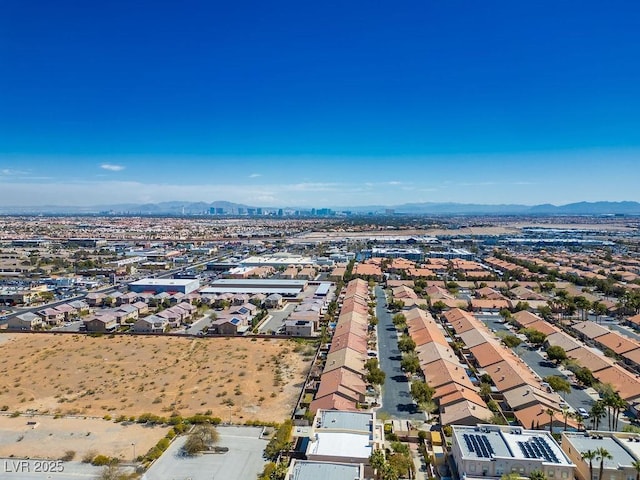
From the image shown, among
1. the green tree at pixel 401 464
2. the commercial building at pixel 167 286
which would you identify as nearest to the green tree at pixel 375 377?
the green tree at pixel 401 464

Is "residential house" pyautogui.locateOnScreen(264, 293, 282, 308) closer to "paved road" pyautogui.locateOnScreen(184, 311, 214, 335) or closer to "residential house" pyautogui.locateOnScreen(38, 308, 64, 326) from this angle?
"paved road" pyautogui.locateOnScreen(184, 311, 214, 335)

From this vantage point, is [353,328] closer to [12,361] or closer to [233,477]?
[233,477]

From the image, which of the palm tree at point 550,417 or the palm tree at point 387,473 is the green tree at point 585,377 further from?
the palm tree at point 387,473

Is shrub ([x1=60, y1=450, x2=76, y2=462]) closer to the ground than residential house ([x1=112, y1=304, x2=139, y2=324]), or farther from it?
closer to the ground

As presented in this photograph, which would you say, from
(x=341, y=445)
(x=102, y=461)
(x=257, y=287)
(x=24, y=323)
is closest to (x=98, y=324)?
(x=24, y=323)

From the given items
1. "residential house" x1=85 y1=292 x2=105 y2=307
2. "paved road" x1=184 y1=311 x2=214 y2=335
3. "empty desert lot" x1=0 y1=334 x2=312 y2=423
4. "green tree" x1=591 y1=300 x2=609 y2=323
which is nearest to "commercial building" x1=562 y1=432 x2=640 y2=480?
"empty desert lot" x1=0 y1=334 x2=312 y2=423

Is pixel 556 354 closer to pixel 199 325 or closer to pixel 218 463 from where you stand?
pixel 218 463
